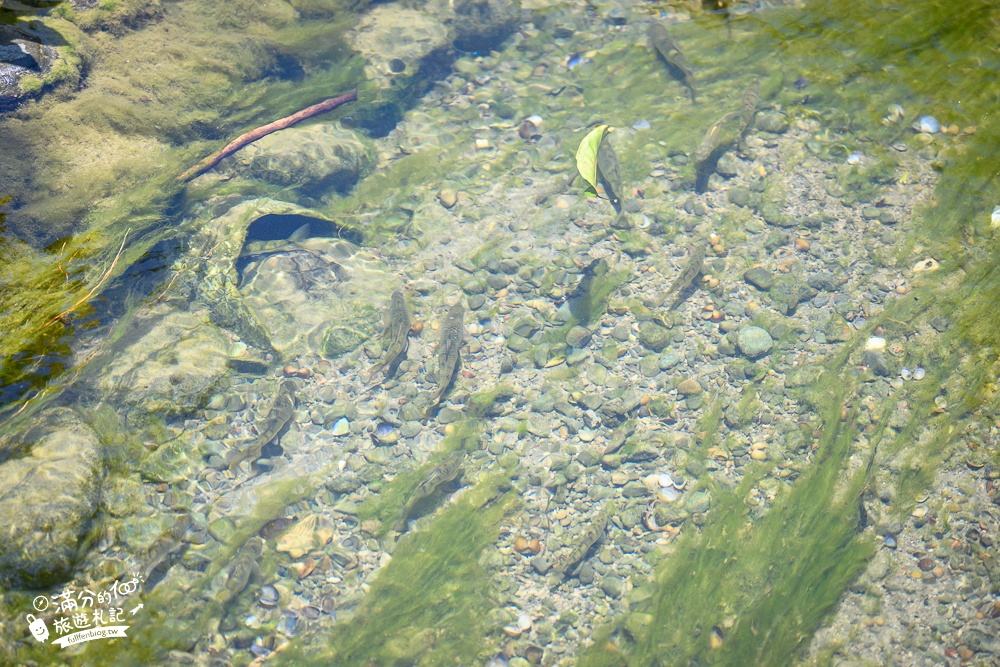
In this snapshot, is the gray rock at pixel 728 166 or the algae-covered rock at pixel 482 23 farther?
the algae-covered rock at pixel 482 23

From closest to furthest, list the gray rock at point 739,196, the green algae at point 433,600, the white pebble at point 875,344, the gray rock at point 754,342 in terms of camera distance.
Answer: the green algae at point 433,600 < the white pebble at point 875,344 < the gray rock at point 754,342 < the gray rock at point 739,196

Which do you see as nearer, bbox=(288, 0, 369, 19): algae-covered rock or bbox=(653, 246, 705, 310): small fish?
bbox=(653, 246, 705, 310): small fish

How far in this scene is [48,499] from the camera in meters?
4.27

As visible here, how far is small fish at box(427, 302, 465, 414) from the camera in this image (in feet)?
19.2

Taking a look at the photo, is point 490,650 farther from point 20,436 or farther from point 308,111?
point 308,111

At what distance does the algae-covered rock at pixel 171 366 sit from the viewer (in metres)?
5.21

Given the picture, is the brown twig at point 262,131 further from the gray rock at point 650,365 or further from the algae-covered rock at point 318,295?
the gray rock at point 650,365

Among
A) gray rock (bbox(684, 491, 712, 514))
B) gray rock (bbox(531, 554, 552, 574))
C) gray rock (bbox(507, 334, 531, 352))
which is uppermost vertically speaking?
gray rock (bbox(507, 334, 531, 352))

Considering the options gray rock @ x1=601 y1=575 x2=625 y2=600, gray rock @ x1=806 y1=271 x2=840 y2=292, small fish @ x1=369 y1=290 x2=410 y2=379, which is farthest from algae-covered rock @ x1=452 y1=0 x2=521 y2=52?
gray rock @ x1=601 y1=575 x2=625 y2=600

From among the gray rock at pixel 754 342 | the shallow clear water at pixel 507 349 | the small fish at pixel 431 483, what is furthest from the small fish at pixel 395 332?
the gray rock at pixel 754 342

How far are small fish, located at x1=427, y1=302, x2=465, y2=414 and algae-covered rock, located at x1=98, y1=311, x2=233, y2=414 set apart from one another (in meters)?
2.28

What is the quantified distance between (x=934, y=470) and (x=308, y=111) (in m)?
7.92

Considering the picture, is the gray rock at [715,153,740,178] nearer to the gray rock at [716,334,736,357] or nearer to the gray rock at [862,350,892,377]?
the gray rock at [716,334,736,357]

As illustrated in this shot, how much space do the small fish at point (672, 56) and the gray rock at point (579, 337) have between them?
386 centimetres
